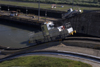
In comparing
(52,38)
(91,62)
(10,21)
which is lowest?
(91,62)

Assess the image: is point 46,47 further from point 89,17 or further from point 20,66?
point 89,17

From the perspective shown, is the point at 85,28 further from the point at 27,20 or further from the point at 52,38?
the point at 27,20

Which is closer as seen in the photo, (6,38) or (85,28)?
(85,28)

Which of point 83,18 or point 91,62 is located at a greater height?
point 83,18

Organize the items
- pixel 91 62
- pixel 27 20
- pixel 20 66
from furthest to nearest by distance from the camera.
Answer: pixel 27 20
pixel 91 62
pixel 20 66

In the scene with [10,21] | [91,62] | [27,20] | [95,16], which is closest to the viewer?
[91,62]

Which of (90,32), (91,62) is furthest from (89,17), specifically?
(91,62)

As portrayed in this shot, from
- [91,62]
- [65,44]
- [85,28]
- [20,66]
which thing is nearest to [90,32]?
[85,28]
